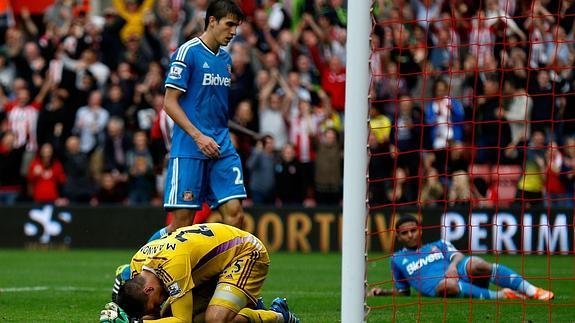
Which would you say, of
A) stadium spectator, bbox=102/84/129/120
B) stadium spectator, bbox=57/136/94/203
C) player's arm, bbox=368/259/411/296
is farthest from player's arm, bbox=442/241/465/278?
stadium spectator, bbox=57/136/94/203

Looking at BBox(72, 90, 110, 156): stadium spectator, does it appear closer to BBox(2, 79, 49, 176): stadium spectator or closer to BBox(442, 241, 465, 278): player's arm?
BBox(2, 79, 49, 176): stadium spectator

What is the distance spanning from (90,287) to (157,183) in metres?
7.54

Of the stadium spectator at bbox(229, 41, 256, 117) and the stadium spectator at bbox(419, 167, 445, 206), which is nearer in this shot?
the stadium spectator at bbox(419, 167, 445, 206)

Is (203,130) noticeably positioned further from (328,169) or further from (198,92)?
(328,169)

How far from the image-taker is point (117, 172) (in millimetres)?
20016

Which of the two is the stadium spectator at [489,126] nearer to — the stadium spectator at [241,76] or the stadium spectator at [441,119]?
the stadium spectator at [441,119]

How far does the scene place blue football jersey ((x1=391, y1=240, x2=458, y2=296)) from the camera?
37.6ft

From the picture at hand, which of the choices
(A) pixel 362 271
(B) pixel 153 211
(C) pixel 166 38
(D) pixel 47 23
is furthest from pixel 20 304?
(D) pixel 47 23

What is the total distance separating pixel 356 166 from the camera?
7.68m

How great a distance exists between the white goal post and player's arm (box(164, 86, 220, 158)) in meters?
2.12

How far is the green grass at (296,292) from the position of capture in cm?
957

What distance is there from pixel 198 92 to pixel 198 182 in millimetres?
752

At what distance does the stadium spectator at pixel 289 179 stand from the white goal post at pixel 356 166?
37.6ft

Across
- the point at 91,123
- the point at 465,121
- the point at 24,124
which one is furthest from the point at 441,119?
the point at 24,124
